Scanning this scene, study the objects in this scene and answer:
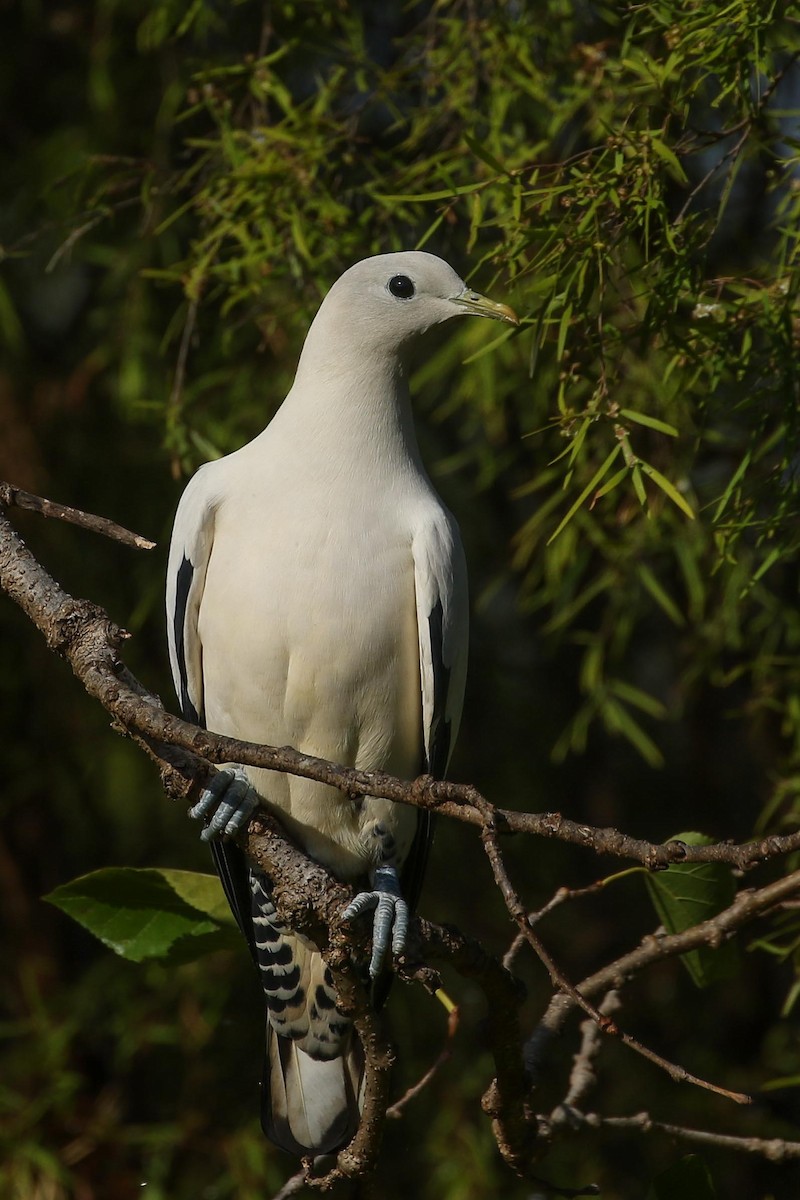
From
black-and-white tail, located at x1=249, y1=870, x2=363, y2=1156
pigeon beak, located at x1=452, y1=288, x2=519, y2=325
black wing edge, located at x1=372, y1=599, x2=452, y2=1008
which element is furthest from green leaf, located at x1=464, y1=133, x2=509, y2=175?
black-and-white tail, located at x1=249, y1=870, x2=363, y2=1156

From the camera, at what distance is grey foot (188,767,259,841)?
6.65 feet

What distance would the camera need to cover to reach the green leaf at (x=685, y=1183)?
68.1 inches

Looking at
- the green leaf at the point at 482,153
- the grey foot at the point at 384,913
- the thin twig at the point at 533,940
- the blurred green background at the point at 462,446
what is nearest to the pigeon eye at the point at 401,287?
the blurred green background at the point at 462,446

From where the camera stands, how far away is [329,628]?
6.97 ft

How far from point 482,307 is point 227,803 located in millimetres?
923

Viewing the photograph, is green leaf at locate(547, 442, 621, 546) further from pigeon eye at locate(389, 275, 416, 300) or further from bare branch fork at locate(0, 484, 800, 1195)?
pigeon eye at locate(389, 275, 416, 300)

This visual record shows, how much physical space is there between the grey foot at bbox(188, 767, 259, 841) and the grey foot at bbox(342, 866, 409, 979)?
0.22 m

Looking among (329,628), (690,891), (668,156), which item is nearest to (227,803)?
(329,628)

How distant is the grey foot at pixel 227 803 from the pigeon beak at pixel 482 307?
2.82 ft

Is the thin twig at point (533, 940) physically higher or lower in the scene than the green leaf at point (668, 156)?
lower

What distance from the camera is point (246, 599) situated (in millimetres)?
2168

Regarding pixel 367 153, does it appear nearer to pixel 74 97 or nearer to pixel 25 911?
pixel 74 97

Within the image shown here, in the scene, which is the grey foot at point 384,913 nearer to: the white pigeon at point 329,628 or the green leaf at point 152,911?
the white pigeon at point 329,628

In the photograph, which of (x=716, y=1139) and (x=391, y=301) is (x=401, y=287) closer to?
(x=391, y=301)
